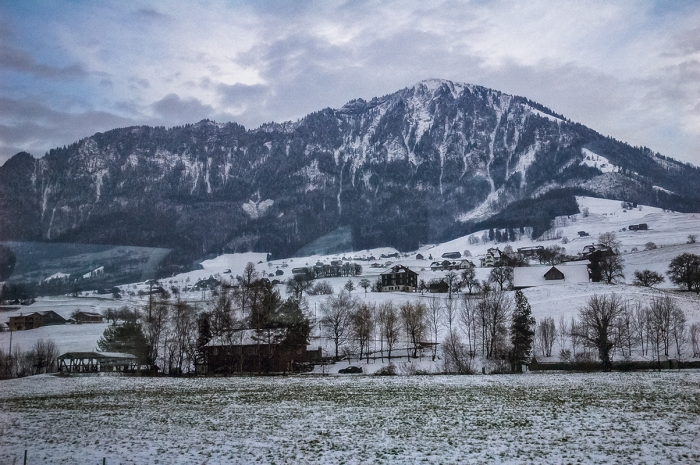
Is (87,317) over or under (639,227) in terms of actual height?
under

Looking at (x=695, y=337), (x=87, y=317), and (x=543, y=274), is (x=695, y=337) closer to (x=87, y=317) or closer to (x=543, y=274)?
(x=543, y=274)

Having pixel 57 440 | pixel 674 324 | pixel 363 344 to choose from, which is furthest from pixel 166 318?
pixel 674 324

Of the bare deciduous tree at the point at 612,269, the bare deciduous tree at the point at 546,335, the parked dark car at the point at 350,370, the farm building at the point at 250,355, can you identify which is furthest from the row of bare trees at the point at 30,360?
the bare deciduous tree at the point at 612,269

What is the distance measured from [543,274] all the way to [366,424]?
82.2m

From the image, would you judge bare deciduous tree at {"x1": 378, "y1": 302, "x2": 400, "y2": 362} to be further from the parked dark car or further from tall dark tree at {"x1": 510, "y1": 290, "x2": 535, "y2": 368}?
tall dark tree at {"x1": 510, "y1": 290, "x2": 535, "y2": 368}

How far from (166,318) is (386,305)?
28.9 m

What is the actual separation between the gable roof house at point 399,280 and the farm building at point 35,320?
5916cm

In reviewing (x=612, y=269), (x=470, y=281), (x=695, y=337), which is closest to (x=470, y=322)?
(x=695, y=337)

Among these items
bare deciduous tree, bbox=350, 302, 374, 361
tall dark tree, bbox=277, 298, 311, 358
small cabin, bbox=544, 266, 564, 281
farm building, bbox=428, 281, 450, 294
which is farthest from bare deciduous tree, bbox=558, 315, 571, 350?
farm building, bbox=428, 281, 450, 294

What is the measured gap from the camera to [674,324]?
50.8m

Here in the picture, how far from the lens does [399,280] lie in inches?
4171

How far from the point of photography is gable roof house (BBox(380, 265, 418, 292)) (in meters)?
102

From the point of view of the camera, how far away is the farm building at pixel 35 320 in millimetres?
40750

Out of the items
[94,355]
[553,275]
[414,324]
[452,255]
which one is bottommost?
[94,355]
